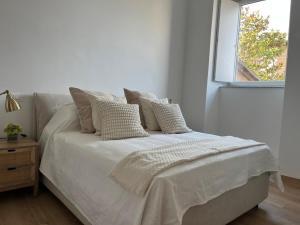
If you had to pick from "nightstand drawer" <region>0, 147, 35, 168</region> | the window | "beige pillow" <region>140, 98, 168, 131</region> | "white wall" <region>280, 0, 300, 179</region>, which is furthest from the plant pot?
"white wall" <region>280, 0, 300, 179</region>

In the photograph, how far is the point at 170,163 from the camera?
1348 millimetres

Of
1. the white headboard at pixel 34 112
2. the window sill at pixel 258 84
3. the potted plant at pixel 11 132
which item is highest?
the window sill at pixel 258 84

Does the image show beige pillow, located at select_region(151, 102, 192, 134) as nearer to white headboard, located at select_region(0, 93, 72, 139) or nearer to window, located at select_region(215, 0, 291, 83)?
white headboard, located at select_region(0, 93, 72, 139)

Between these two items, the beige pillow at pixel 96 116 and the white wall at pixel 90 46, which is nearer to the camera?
the beige pillow at pixel 96 116

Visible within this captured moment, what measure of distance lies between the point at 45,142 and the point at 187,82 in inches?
91.8

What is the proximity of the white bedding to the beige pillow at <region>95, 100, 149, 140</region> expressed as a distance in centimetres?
11

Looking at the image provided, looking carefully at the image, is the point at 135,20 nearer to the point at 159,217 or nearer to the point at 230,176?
the point at 230,176

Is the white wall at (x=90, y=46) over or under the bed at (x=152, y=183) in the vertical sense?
over

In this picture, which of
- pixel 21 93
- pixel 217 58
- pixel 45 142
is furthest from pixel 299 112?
pixel 21 93

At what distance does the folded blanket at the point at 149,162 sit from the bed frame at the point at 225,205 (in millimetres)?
294

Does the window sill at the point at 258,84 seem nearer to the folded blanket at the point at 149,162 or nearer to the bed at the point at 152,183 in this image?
the bed at the point at 152,183

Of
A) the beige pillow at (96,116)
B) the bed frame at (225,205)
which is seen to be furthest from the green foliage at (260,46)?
the beige pillow at (96,116)

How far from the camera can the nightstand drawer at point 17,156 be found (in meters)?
1.96

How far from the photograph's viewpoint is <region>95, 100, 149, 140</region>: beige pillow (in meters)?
1.98
